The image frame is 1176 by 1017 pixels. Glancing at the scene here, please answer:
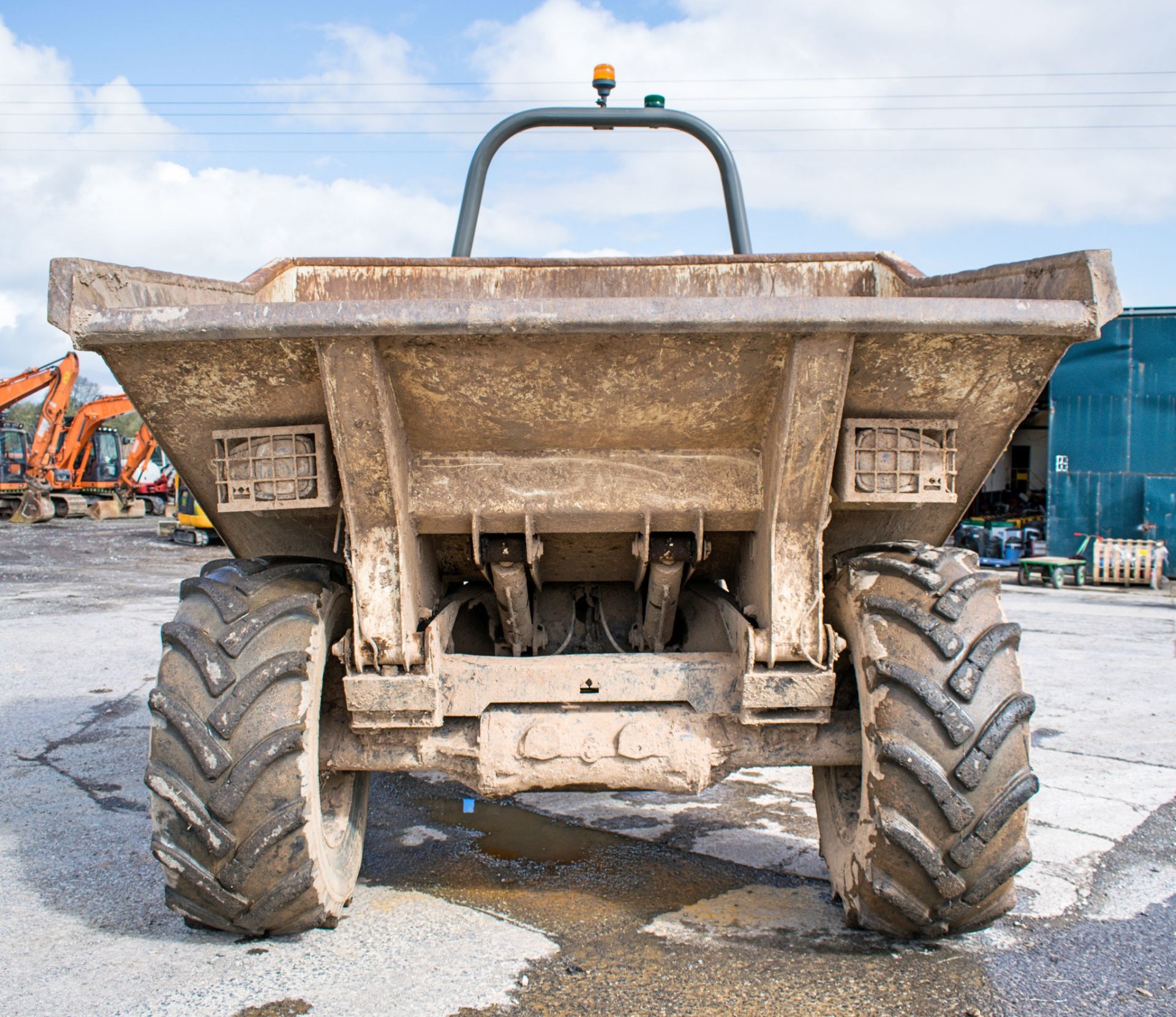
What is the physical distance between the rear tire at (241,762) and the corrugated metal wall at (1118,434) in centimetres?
1386

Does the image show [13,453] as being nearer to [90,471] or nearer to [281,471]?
[90,471]

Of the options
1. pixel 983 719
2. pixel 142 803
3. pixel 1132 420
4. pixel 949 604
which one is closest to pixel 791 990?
pixel 983 719

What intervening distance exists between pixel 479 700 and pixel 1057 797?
2791 mm

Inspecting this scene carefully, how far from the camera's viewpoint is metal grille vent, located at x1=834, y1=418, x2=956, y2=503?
2592 mm

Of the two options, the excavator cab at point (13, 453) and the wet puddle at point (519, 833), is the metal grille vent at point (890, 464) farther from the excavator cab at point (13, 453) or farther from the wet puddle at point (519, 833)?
the excavator cab at point (13, 453)

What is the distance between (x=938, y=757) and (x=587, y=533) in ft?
3.90

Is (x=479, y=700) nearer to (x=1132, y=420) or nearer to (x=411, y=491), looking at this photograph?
(x=411, y=491)

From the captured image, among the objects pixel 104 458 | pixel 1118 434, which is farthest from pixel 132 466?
pixel 1118 434

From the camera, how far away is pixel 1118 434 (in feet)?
45.9

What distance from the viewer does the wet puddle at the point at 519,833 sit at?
3.53 meters

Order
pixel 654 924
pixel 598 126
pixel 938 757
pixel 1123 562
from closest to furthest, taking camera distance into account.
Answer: pixel 938 757 < pixel 654 924 < pixel 598 126 < pixel 1123 562

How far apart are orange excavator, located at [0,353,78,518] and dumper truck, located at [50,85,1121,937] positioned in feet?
80.8

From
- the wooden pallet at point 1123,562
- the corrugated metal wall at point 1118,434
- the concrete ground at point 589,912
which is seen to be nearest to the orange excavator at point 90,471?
the corrugated metal wall at point 1118,434

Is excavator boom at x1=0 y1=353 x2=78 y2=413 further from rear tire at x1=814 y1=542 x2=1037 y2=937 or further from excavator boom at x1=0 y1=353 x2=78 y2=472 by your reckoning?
rear tire at x1=814 y1=542 x2=1037 y2=937
